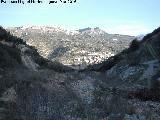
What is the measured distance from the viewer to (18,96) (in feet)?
66.0

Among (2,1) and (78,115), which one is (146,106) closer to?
(78,115)

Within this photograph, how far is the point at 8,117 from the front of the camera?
15.0m

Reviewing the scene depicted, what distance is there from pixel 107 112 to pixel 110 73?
102 ft

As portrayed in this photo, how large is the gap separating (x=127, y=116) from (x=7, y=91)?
742cm

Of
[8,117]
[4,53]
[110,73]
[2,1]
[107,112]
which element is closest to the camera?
[8,117]

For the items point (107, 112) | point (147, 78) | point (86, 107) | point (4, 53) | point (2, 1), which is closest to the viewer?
point (107, 112)

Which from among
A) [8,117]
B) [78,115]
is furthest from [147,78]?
[8,117]

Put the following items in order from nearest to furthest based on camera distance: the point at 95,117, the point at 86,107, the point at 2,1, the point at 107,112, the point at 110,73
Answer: the point at 95,117
the point at 107,112
the point at 86,107
the point at 2,1
the point at 110,73

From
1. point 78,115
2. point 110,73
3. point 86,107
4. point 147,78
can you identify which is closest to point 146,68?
point 147,78

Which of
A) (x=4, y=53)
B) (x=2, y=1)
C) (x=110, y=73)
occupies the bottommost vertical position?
(x=110, y=73)

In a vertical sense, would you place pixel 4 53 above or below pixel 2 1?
below

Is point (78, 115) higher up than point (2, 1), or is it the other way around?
point (2, 1)

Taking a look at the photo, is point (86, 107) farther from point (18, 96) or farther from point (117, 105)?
point (18, 96)

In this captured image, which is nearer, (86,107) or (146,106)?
(86,107)
